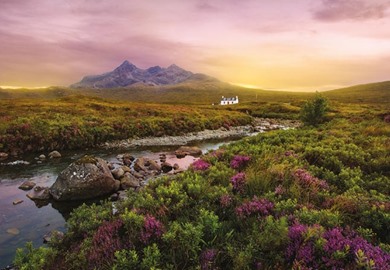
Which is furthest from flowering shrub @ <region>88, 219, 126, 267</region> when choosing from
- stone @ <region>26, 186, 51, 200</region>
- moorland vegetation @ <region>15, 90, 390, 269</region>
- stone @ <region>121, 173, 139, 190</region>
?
stone @ <region>121, 173, 139, 190</region>

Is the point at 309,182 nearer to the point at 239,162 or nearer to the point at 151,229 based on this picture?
the point at 239,162

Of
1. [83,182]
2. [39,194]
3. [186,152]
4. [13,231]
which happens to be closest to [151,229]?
[13,231]

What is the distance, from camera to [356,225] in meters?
5.99

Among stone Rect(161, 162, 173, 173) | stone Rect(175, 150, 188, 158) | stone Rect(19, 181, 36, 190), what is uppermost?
stone Rect(19, 181, 36, 190)

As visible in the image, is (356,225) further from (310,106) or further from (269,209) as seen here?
(310,106)

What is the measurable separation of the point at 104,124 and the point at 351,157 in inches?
1219

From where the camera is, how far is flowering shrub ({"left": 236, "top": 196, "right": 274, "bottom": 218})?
20.7ft

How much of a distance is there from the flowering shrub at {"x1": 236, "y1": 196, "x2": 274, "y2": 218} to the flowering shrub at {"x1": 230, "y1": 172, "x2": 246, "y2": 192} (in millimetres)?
1494

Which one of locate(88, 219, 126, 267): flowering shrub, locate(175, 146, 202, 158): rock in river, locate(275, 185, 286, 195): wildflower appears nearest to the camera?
locate(88, 219, 126, 267): flowering shrub

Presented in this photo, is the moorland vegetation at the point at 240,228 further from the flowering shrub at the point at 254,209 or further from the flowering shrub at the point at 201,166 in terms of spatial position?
the flowering shrub at the point at 201,166

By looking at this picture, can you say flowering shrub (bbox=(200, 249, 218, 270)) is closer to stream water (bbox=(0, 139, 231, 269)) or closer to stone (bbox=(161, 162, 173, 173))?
stream water (bbox=(0, 139, 231, 269))

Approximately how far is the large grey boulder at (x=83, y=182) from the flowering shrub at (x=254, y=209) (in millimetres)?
10754

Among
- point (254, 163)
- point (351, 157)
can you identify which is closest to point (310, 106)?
point (351, 157)

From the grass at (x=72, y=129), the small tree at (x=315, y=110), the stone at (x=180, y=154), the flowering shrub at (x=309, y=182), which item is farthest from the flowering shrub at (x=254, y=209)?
the small tree at (x=315, y=110)
